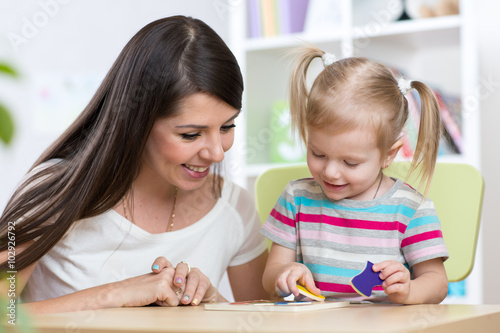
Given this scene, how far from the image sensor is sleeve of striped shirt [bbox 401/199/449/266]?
1.07m

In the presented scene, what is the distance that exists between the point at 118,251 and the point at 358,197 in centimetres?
52

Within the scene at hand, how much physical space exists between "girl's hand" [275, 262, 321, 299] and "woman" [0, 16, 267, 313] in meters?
→ 0.15

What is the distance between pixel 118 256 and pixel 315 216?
430 millimetres

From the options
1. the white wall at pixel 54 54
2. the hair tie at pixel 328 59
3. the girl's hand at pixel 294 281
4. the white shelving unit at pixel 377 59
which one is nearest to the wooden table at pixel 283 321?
the girl's hand at pixel 294 281

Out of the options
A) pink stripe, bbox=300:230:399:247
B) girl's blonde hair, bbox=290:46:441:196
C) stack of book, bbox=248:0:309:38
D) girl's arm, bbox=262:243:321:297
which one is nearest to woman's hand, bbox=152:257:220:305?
girl's arm, bbox=262:243:321:297

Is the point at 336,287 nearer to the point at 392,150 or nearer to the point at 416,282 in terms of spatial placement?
the point at 416,282

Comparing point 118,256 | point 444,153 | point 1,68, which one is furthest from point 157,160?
point 444,153

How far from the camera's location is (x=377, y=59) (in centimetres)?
254

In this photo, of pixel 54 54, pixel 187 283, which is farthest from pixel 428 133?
pixel 54 54

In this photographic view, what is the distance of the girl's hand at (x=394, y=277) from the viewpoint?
93 centimetres

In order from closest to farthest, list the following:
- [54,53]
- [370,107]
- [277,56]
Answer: [370,107]
[54,53]
[277,56]

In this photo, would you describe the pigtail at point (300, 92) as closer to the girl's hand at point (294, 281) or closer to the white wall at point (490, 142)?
the girl's hand at point (294, 281)

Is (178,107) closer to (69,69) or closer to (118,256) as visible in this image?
(118,256)

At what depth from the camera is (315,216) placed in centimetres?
121
